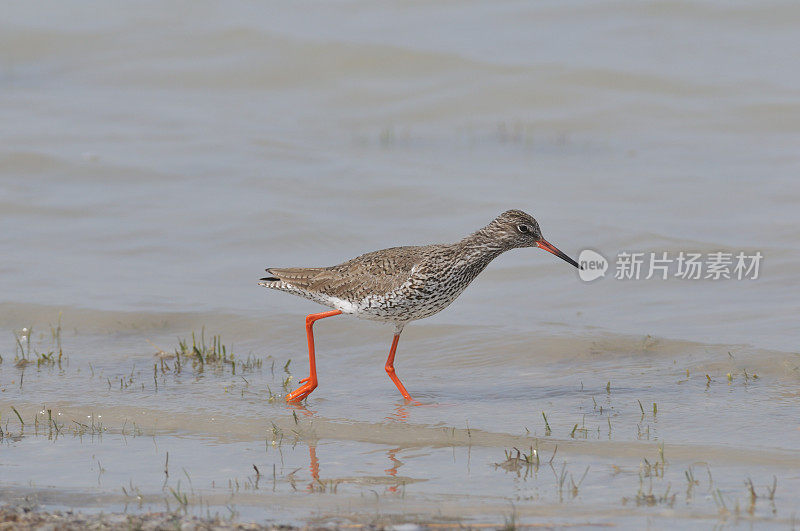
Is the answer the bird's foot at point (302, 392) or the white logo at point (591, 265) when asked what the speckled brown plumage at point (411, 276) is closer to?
the bird's foot at point (302, 392)

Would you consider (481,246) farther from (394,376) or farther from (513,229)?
(394,376)

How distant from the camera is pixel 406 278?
342 inches

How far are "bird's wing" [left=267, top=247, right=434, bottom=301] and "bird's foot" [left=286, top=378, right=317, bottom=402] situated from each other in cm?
72

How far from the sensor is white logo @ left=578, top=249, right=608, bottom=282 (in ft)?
39.4

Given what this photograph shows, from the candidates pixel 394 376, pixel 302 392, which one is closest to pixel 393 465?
pixel 302 392

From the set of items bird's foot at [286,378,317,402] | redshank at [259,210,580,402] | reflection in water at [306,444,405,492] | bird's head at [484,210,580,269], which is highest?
bird's head at [484,210,580,269]

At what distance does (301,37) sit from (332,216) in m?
7.53

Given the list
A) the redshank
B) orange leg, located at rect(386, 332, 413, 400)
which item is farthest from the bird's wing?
orange leg, located at rect(386, 332, 413, 400)

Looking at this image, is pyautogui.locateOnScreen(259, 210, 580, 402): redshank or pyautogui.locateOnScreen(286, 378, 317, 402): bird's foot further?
pyautogui.locateOnScreen(259, 210, 580, 402): redshank

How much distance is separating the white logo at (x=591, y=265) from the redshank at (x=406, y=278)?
299cm

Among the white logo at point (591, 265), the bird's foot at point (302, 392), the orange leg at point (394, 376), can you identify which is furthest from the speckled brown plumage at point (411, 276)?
the white logo at point (591, 265)

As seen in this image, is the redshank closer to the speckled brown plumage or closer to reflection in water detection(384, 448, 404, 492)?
the speckled brown plumage

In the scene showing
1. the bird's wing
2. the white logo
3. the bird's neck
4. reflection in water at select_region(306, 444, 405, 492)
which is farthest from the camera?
the white logo

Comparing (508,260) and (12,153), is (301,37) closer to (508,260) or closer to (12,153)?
(12,153)
